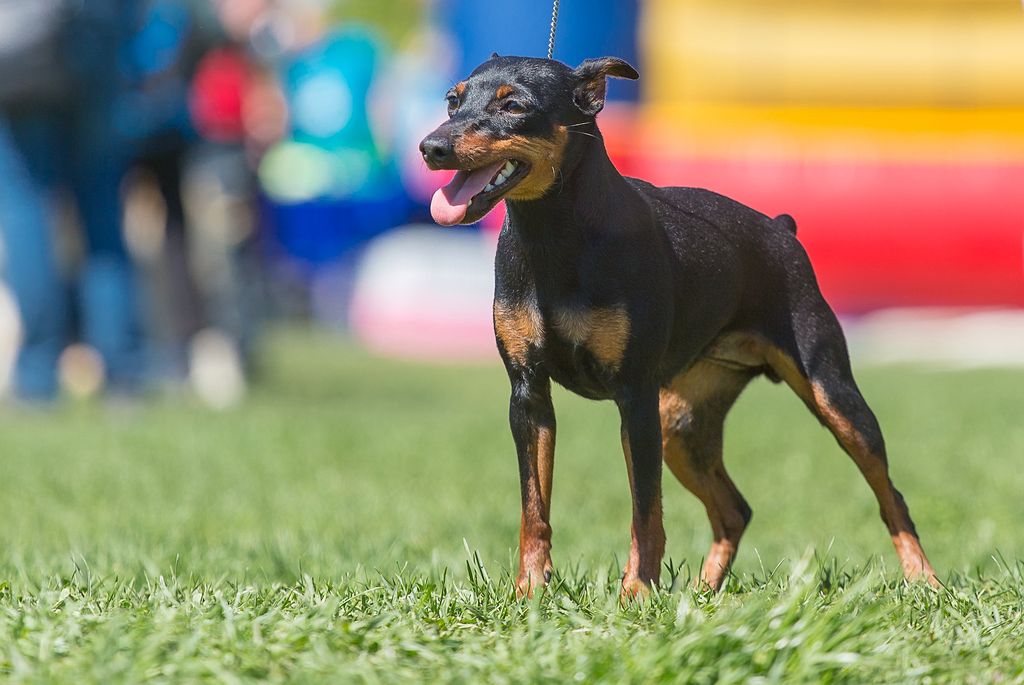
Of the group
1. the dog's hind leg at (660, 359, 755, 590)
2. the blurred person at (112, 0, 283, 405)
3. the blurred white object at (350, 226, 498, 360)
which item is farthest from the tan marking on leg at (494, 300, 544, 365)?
the blurred white object at (350, 226, 498, 360)

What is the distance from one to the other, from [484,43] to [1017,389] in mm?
7272

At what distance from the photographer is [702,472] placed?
164 inches

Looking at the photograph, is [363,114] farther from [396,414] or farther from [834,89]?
[396,414]

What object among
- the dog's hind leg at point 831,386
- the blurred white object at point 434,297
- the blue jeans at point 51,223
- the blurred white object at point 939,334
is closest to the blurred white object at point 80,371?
the blue jeans at point 51,223

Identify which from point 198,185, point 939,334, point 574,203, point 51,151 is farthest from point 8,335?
point 939,334

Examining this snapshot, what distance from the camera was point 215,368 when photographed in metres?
9.84

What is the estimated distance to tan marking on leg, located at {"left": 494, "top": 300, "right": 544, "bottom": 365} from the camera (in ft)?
11.0

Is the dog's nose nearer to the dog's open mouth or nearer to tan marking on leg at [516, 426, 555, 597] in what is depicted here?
the dog's open mouth

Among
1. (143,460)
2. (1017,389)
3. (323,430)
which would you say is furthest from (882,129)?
(143,460)

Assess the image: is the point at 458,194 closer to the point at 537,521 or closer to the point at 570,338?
the point at 570,338

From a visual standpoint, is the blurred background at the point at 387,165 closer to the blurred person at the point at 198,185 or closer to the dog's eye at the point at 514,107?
the blurred person at the point at 198,185

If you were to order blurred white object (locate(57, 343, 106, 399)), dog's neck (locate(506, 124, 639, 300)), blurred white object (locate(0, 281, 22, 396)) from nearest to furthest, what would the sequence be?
dog's neck (locate(506, 124, 639, 300)), blurred white object (locate(0, 281, 22, 396)), blurred white object (locate(57, 343, 106, 399))

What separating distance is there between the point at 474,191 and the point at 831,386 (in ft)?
4.08

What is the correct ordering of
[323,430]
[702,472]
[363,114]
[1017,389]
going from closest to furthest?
[702,472] < [323,430] < [1017,389] < [363,114]
